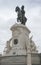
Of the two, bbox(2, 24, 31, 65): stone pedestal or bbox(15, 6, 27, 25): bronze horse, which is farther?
bbox(15, 6, 27, 25): bronze horse

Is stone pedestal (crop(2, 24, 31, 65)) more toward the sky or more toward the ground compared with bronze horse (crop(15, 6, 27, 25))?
more toward the ground

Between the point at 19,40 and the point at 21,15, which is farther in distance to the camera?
the point at 21,15

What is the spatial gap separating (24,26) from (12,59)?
4.71m

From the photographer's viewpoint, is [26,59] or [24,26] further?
[24,26]

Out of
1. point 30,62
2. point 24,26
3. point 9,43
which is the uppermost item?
point 24,26

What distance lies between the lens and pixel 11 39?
2738 cm

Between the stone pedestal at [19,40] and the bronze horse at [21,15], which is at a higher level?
the bronze horse at [21,15]

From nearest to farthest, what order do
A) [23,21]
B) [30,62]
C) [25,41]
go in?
[30,62]
[25,41]
[23,21]

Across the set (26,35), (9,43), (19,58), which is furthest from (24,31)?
(19,58)

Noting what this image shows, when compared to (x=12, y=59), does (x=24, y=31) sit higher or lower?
higher

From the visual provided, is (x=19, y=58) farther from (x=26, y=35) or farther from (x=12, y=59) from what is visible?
(x=26, y=35)

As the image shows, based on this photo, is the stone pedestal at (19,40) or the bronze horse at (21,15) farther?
the bronze horse at (21,15)

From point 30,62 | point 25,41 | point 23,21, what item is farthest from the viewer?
point 23,21

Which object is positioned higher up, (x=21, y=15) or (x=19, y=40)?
(x=21, y=15)
